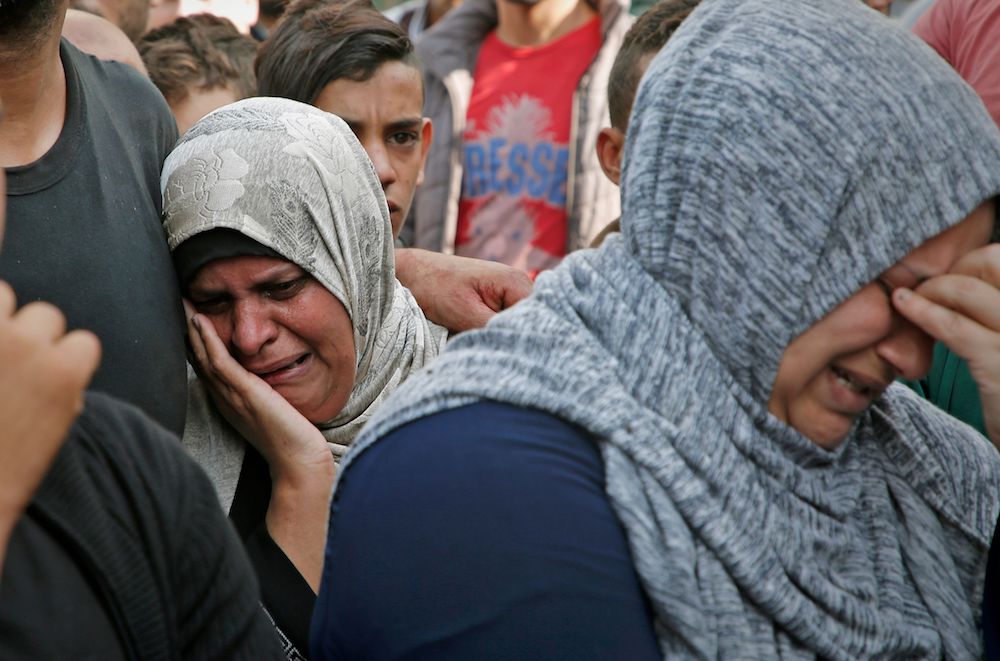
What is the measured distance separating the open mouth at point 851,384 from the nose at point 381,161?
1.90m

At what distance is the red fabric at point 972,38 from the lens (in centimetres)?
311

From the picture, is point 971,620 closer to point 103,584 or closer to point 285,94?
point 103,584

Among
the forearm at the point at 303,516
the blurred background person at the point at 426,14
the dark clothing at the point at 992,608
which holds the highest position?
the dark clothing at the point at 992,608

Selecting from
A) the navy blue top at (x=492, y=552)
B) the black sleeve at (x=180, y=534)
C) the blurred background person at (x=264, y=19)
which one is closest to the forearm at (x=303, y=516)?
the navy blue top at (x=492, y=552)

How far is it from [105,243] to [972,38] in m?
2.38

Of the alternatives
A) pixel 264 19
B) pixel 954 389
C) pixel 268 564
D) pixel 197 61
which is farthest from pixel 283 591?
pixel 264 19

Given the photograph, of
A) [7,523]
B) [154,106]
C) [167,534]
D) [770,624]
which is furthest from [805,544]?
[154,106]

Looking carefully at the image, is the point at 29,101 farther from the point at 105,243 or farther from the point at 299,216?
the point at 299,216

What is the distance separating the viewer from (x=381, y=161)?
11.0ft

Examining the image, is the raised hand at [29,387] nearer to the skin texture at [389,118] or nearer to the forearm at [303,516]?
the forearm at [303,516]

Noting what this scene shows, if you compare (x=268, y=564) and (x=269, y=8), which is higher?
(x=268, y=564)

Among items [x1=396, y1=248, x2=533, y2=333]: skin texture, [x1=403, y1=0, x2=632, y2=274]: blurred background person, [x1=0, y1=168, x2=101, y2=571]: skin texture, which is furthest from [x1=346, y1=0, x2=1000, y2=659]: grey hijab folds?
[x1=403, y1=0, x2=632, y2=274]: blurred background person

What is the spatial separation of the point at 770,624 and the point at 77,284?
47.9 inches

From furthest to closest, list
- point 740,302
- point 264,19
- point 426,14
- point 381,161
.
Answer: point 264,19 < point 426,14 < point 381,161 < point 740,302
